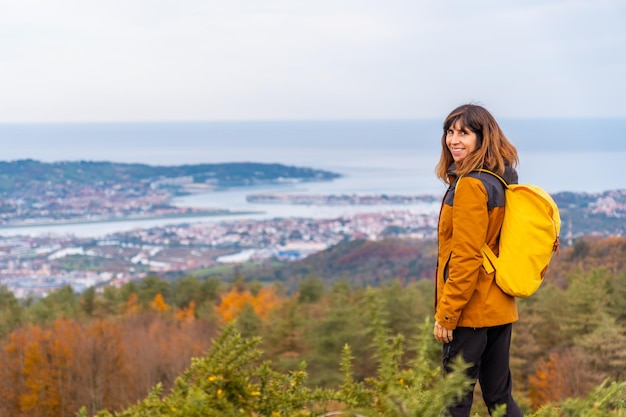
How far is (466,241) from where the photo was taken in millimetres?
2695

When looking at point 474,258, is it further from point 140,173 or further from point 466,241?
point 140,173

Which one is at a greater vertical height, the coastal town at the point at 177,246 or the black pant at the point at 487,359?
the black pant at the point at 487,359

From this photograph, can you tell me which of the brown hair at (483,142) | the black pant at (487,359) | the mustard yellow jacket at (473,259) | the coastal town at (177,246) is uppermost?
the brown hair at (483,142)

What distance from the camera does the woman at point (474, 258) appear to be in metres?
2.70

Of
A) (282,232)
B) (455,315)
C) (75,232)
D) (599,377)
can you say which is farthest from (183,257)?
(455,315)

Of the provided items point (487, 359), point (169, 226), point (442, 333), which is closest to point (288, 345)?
point (487, 359)

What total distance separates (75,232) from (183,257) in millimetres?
27828

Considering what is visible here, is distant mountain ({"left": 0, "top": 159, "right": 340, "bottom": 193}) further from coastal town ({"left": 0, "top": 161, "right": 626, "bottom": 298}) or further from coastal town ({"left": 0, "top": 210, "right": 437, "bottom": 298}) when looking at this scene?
coastal town ({"left": 0, "top": 210, "right": 437, "bottom": 298})

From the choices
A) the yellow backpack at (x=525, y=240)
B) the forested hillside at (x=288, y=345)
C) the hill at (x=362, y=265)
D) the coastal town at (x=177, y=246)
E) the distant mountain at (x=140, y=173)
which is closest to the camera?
the yellow backpack at (x=525, y=240)

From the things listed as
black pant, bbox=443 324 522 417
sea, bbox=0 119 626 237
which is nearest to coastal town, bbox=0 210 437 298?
sea, bbox=0 119 626 237

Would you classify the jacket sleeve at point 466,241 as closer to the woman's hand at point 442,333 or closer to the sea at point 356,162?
the woman's hand at point 442,333

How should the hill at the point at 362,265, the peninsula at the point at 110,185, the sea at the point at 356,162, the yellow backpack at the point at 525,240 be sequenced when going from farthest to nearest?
the peninsula at the point at 110,185 → the sea at the point at 356,162 → the hill at the point at 362,265 → the yellow backpack at the point at 525,240

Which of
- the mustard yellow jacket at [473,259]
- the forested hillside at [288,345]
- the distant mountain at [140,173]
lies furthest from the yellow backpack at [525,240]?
the distant mountain at [140,173]

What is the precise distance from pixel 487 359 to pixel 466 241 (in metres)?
0.60
